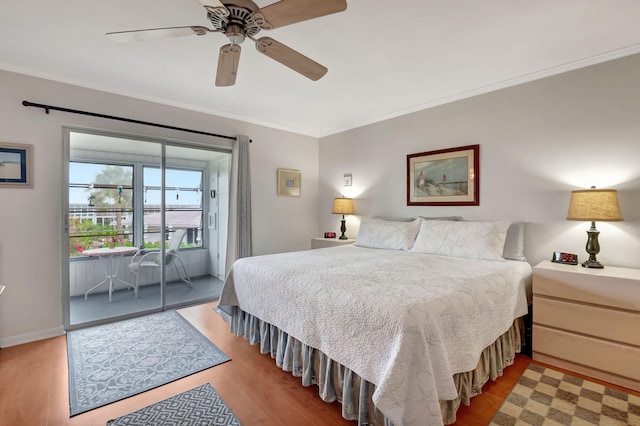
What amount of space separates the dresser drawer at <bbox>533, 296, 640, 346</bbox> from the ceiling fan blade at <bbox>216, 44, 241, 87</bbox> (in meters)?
2.86

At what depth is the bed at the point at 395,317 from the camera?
1404 millimetres

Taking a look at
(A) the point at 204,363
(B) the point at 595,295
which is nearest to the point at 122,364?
(A) the point at 204,363

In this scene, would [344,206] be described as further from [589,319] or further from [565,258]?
[589,319]

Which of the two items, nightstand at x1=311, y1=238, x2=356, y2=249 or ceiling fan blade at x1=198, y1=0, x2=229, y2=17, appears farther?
nightstand at x1=311, y1=238, x2=356, y2=249

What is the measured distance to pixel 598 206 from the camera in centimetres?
226

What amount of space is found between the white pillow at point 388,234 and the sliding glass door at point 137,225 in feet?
6.35

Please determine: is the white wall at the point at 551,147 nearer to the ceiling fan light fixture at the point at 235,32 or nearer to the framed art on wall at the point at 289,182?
the framed art on wall at the point at 289,182

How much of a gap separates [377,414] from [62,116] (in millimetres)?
3662

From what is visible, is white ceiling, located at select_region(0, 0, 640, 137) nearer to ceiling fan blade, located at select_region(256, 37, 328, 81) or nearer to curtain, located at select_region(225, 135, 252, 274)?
ceiling fan blade, located at select_region(256, 37, 328, 81)

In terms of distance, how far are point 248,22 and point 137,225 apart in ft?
9.08

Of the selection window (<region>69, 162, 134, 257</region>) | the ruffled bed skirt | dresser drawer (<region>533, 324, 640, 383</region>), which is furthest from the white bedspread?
window (<region>69, 162, 134, 257</region>)

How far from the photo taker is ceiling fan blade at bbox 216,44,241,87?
1.94 m

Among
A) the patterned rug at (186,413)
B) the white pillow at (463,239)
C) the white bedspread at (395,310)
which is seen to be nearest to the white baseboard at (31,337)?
the white bedspread at (395,310)

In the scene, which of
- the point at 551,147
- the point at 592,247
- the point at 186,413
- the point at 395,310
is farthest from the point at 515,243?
the point at 186,413
